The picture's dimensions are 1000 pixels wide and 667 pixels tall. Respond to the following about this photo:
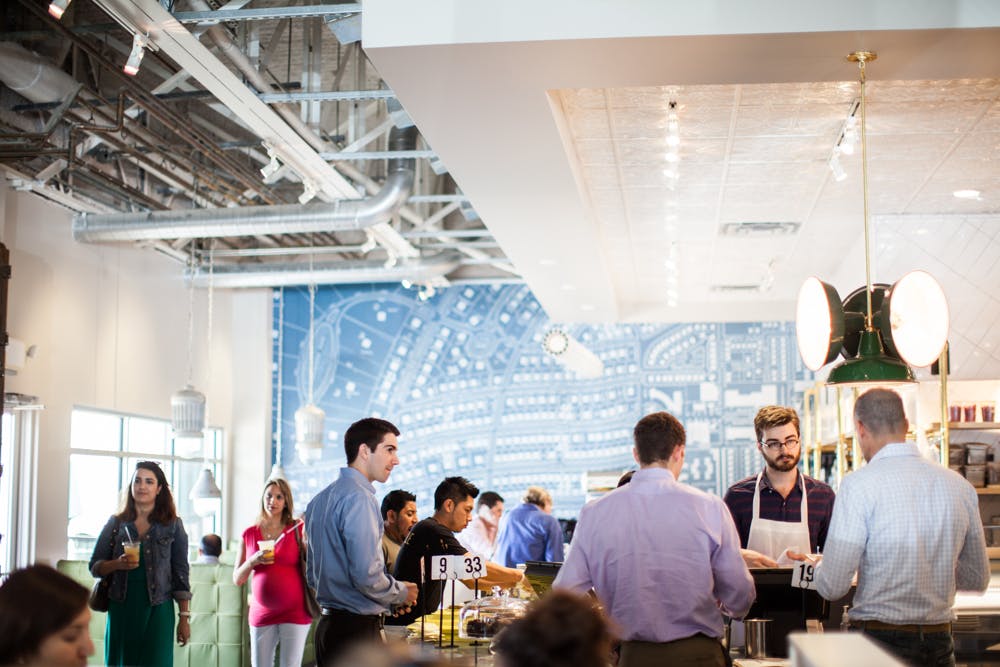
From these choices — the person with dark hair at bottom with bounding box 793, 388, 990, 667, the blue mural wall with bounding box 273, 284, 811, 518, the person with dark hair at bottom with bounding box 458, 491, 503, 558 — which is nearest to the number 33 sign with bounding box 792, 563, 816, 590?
Answer: the person with dark hair at bottom with bounding box 793, 388, 990, 667

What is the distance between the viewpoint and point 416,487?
43.2 feet

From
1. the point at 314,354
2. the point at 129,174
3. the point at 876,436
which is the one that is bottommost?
the point at 876,436

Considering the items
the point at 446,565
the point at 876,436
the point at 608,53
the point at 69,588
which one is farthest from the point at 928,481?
the point at 69,588

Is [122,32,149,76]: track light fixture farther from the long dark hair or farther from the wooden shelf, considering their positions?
the wooden shelf

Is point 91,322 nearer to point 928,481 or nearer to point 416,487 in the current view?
point 416,487

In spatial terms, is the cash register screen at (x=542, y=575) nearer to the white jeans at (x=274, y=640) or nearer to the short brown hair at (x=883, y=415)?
the short brown hair at (x=883, y=415)

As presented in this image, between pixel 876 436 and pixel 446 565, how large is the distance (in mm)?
1531

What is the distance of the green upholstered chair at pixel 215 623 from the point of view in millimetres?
7992

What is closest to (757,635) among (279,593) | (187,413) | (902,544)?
(902,544)

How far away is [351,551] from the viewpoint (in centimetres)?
420

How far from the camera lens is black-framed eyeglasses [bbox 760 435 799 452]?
445 cm

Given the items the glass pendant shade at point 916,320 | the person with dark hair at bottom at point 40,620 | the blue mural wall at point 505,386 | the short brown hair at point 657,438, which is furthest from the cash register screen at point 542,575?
the blue mural wall at point 505,386

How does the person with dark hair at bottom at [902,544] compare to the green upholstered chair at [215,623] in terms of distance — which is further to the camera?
the green upholstered chair at [215,623]

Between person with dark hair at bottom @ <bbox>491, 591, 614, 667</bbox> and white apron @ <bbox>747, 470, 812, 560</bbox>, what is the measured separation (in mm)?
2923
